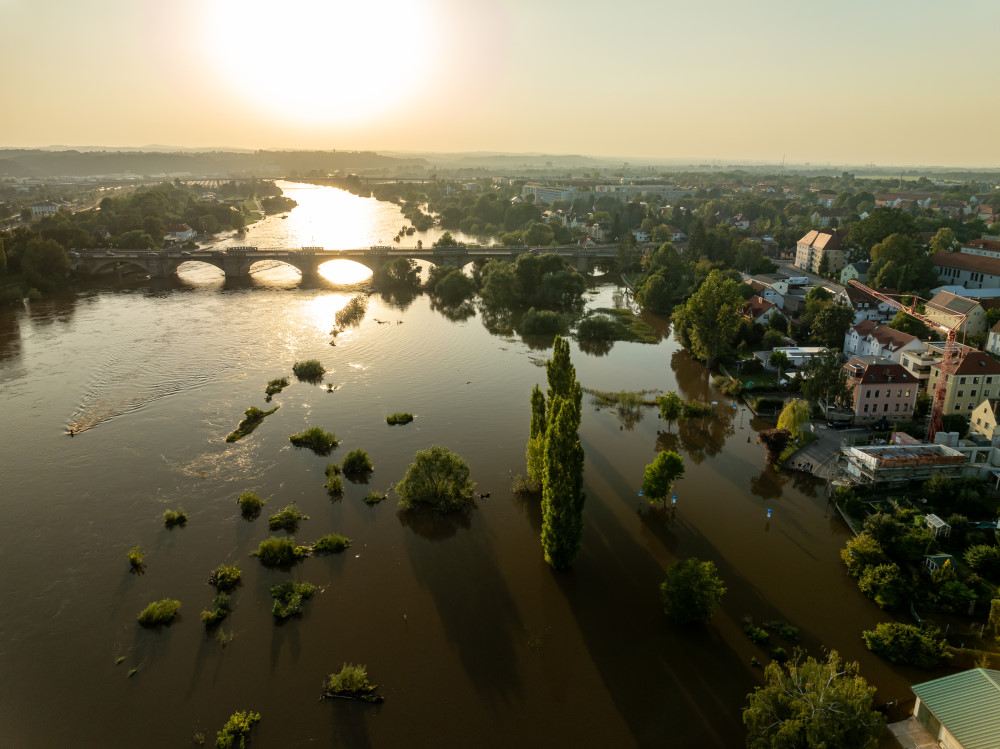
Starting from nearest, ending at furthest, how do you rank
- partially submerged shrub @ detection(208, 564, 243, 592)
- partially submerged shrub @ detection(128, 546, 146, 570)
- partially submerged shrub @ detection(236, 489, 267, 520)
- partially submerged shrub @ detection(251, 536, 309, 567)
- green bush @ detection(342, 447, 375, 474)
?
partially submerged shrub @ detection(208, 564, 243, 592), partially submerged shrub @ detection(128, 546, 146, 570), partially submerged shrub @ detection(251, 536, 309, 567), partially submerged shrub @ detection(236, 489, 267, 520), green bush @ detection(342, 447, 375, 474)

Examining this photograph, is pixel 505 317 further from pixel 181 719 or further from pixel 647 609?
pixel 181 719

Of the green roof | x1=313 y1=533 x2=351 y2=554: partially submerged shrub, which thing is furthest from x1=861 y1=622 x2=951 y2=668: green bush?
x1=313 y1=533 x2=351 y2=554: partially submerged shrub

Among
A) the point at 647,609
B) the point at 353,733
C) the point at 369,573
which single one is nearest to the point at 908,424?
the point at 647,609

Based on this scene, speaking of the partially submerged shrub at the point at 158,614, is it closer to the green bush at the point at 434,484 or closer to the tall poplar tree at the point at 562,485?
the green bush at the point at 434,484

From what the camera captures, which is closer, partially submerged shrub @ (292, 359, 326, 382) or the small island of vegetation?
the small island of vegetation

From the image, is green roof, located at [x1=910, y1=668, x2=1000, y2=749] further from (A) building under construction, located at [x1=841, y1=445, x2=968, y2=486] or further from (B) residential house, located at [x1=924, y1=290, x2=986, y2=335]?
(B) residential house, located at [x1=924, y1=290, x2=986, y2=335]
